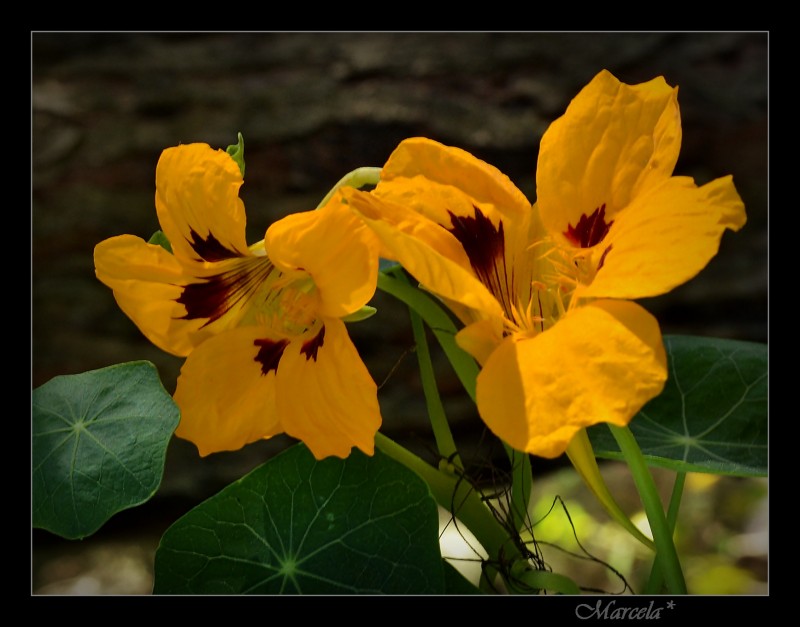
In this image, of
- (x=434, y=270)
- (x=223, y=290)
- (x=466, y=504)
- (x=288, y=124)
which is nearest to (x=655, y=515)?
(x=466, y=504)

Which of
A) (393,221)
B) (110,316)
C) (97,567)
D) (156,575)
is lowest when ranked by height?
(97,567)

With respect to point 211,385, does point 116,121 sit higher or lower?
higher

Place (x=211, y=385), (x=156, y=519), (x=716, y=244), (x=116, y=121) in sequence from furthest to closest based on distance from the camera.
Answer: (x=156, y=519) < (x=116, y=121) < (x=211, y=385) < (x=716, y=244)

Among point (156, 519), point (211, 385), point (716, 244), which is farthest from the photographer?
point (156, 519)

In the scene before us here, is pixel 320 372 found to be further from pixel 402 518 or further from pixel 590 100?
pixel 590 100

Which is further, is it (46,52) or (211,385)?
(46,52)

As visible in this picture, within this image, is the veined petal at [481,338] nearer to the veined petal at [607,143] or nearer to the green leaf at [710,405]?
the veined petal at [607,143]

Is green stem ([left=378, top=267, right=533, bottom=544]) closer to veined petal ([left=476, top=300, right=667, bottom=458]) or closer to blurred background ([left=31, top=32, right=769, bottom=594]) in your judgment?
veined petal ([left=476, top=300, right=667, bottom=458])

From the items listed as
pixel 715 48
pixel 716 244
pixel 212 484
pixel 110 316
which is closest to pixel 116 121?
pixel 110 316
